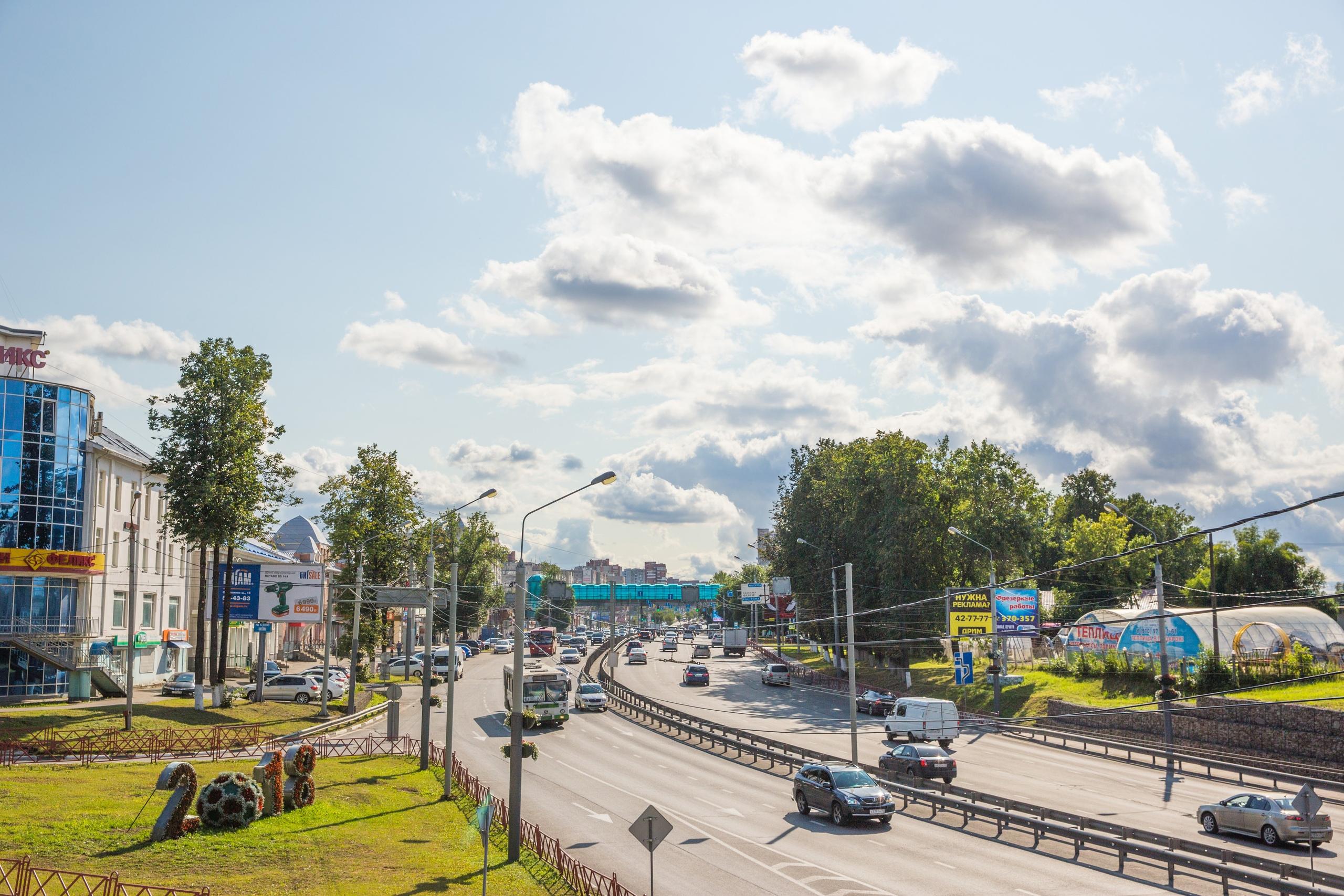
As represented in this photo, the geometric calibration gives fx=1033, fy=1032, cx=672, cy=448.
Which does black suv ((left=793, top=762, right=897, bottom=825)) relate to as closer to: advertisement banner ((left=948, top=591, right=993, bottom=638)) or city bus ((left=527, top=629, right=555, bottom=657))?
advertisement banner ((left=948, top=591, right=993, bottom=638))

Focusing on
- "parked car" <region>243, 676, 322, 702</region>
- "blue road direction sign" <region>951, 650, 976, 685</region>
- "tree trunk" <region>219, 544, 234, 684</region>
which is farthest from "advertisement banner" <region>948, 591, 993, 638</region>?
"tree trunk" <region>219, 544, 234, 684</region>

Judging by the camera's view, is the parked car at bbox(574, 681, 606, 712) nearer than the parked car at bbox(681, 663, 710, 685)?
Yes

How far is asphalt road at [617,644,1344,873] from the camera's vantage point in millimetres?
32125

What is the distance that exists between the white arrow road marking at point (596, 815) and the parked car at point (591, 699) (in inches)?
1224

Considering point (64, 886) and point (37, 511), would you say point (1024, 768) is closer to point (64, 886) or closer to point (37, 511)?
point (64, 886)

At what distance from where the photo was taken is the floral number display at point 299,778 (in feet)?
102

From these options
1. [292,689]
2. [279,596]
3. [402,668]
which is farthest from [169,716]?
[402,668]

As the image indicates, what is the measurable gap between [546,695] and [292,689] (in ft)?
58.8

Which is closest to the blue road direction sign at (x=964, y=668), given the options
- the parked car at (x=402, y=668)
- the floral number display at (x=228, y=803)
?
the parked car at (x=402, y=668)

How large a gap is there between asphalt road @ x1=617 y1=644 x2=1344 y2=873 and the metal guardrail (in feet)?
6.20

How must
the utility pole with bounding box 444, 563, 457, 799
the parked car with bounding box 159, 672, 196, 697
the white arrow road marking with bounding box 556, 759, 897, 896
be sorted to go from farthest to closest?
the parked car with bounding box 159, 672, 196, 697, the utility pole with bounding box 444, 563, 457, 799, the white arrow road marking with bounding box 556, 759, 897, 896

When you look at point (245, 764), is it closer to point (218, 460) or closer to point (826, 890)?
point (218, 460)

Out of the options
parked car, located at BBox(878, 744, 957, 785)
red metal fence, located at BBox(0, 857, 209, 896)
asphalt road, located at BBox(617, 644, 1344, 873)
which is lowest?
asphalt road, located at BBox(617, 644, 1344, 873)

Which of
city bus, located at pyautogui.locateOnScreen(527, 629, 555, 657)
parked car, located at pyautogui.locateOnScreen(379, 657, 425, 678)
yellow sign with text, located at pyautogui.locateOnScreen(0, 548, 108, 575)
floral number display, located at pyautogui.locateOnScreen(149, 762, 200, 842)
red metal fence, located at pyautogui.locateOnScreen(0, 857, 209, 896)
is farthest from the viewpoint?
city bus, located at pyautogui.locateOnScreen(527, 629, 555, 657)
